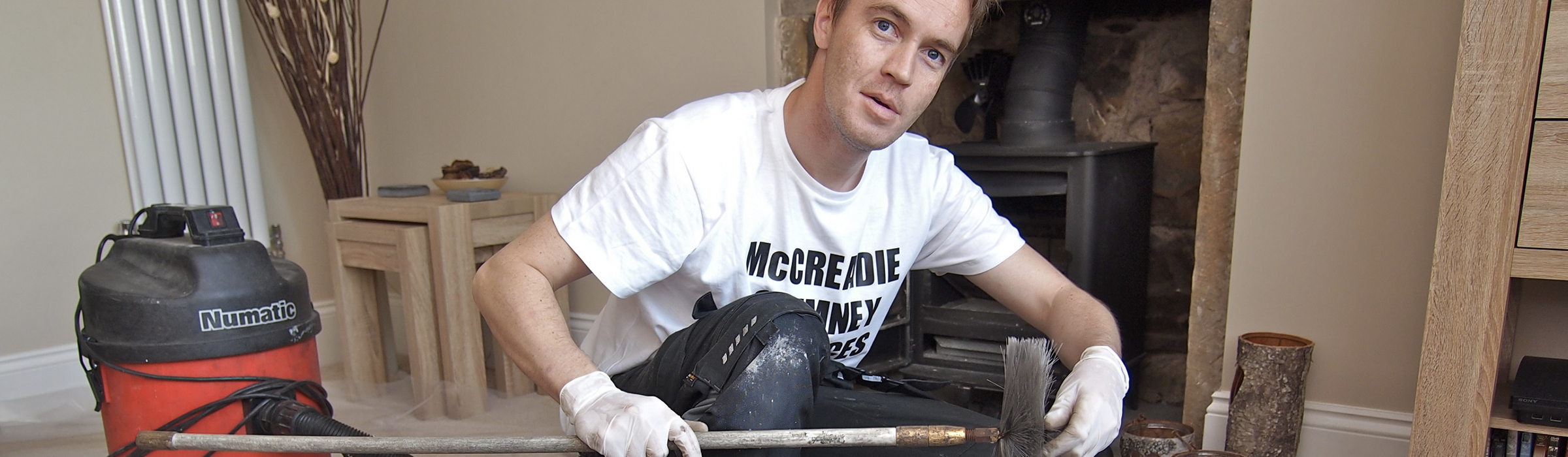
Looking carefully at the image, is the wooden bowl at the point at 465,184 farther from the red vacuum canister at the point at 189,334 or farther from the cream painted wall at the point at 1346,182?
the cream painted wall at the point at 1346,182

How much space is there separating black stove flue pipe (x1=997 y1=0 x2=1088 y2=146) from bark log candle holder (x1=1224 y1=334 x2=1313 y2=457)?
592 mm

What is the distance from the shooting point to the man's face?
3.93ft

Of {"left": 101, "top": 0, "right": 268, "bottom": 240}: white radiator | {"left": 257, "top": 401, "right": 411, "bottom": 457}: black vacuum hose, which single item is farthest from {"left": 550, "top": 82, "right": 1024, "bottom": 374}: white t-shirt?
{"left": 101, "top": 0, "right": 268, "bottom": 240}: white radiator

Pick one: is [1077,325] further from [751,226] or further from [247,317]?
[247,317]

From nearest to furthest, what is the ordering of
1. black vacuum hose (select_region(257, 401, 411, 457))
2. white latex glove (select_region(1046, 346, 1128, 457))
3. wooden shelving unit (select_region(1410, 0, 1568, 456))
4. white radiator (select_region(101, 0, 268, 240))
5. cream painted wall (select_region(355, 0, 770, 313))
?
white latex glove (select_region(1046, 346, 1128, 457))
wooden shelving unit (select_region(1410, 0, 1568, 456))
black vacuum hose (select_region(257, 401, 411, 457))
cream painted wall (select_region(355, 0, 770, 313))
white radiator (select_region(101, 0, 268, 240))

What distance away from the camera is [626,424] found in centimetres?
98

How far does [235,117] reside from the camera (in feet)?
8.25

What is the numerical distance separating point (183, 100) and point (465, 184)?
0.81 m

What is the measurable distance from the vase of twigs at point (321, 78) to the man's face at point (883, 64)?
67.8 inches

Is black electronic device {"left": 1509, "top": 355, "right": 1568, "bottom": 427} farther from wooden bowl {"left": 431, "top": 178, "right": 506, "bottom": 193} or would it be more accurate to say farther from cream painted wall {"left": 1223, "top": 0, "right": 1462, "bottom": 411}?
wooden bowl {"left": 431, "top": 178, "right": 506, "bottom": 193}

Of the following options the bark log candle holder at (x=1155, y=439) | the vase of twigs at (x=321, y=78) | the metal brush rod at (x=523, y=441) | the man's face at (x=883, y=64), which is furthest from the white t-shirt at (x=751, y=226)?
the vase of twigs at (x=321, y=78)

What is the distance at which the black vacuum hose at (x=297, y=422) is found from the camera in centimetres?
127

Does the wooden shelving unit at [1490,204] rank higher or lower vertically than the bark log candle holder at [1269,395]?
higher

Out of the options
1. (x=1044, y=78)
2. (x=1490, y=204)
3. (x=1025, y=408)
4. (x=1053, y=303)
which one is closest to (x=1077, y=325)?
(x=1053, y=303)
